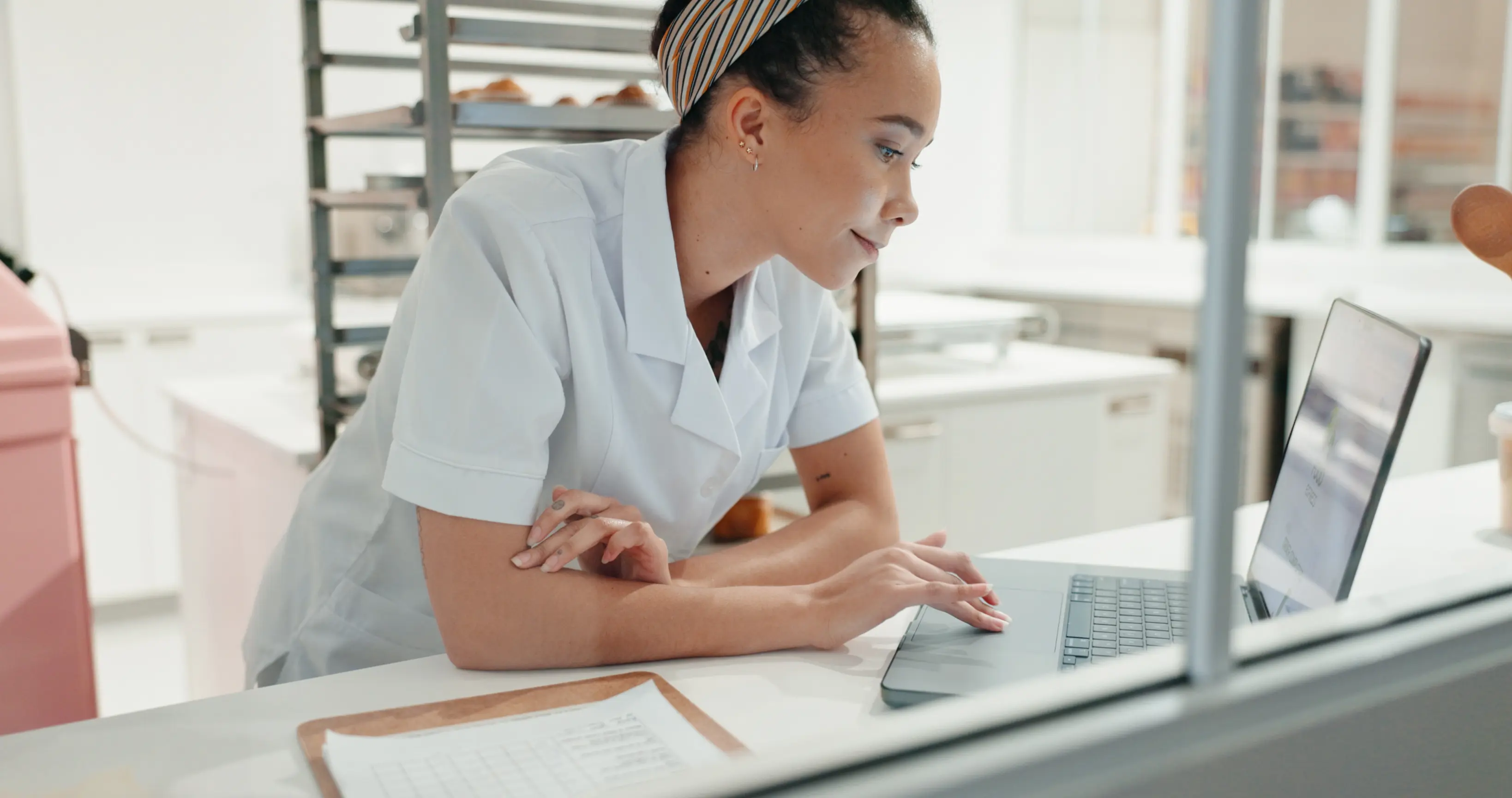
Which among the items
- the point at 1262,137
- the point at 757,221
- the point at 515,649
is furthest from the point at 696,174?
the point at 1262,137

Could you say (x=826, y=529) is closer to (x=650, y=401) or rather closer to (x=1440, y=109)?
(x=650, y=401)

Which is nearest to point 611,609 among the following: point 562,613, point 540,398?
point 562,613

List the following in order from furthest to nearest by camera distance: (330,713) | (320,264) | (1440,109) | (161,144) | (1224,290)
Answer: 1. (161,144)
2. (1440,109)
3. (320,264)
4. (330,713)
5. (1224,290)

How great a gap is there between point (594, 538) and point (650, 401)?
0.60 ft

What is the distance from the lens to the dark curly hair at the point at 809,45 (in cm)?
102

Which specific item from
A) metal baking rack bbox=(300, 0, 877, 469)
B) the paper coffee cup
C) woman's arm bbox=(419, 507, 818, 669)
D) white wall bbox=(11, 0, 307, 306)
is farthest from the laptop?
white wall bbox=(11, 0, 307, 306)

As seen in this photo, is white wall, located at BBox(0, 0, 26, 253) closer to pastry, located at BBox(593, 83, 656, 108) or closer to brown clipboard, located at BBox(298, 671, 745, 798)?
pastry, located at BBox(593, 83, 656, 108)

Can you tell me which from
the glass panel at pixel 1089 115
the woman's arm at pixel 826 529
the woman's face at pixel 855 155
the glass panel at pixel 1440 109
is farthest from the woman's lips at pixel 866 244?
the glass panel at pixel 1089 115

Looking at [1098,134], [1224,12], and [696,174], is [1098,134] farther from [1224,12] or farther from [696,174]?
[1224,12]

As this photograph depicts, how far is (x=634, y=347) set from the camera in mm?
1070

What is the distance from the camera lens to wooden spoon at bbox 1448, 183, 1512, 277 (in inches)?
45.4

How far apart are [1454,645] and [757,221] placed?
671mm

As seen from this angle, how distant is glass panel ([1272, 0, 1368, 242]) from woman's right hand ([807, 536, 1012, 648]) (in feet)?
11.1

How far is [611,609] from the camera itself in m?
0.91
